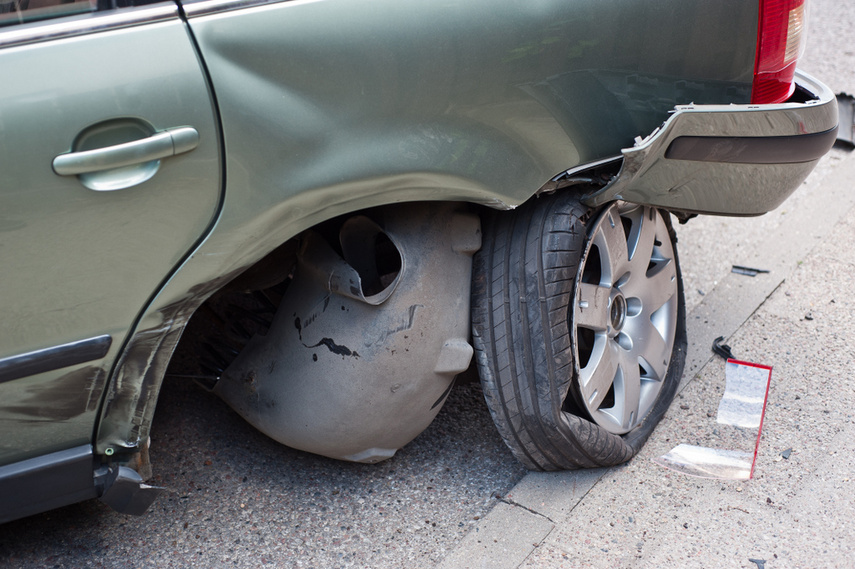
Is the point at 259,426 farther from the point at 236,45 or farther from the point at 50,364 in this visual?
the point at 236,45

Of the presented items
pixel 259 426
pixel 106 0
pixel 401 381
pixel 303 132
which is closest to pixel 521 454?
pixel 401 381

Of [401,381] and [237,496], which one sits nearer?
[401,381]

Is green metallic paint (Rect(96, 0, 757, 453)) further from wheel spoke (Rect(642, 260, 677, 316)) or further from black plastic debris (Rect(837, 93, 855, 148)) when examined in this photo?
black plastic debris (Rect(837, 93, 855, 148))

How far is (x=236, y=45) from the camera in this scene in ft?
4.62

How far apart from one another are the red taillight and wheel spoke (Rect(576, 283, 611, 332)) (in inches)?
→ 24.3

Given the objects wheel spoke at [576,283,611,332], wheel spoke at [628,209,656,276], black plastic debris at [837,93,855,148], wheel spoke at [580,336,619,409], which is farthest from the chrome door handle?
black plastic debris at [837,93,855,148]

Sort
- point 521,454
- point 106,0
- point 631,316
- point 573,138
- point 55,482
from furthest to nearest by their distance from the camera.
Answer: point 631,316 < point 521,454 < point 573,138 < point 55,482 < point 106,0

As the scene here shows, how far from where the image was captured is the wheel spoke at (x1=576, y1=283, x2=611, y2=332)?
6.63 ft

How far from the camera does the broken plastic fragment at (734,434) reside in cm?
220

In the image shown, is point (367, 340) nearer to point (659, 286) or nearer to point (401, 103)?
point (401, 103)

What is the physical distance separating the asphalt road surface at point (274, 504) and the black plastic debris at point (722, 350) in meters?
0.86

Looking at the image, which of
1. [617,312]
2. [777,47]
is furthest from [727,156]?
[617,312]

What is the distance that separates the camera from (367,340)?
188 centimetres

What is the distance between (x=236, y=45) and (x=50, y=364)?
708mm
